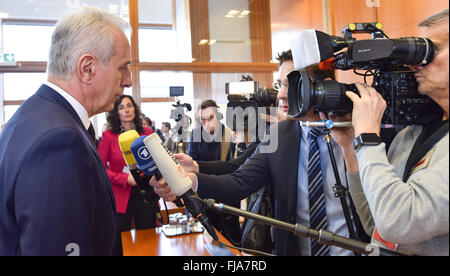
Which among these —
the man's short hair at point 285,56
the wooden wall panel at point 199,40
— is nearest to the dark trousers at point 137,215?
the man's short hair at point 285,56

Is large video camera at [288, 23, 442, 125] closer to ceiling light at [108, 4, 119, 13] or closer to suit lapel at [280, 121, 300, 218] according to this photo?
suit lapel at [280, 121, 300, 218]

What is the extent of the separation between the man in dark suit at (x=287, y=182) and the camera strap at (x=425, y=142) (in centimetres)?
53

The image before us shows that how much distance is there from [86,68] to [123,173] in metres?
Result: 1.59

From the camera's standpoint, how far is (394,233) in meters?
0.53

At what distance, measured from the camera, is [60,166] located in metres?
0.67

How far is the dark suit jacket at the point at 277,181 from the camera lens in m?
1.21

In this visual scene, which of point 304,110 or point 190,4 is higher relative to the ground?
point 190,4

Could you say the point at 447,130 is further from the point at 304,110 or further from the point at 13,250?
the point at 13,250

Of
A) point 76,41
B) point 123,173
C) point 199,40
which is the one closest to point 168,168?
point 76,41

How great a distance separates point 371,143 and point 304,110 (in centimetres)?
19

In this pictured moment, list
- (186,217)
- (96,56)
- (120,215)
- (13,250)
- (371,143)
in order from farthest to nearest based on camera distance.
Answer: (120,215)
(186,217)
(96,56)
(13,250)
(371,143)

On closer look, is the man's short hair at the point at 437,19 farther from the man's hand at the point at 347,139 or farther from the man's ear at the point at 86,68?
the man's ear at the point at 86,68

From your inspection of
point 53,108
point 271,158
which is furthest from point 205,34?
point 53,108

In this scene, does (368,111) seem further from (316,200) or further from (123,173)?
(123,173)
